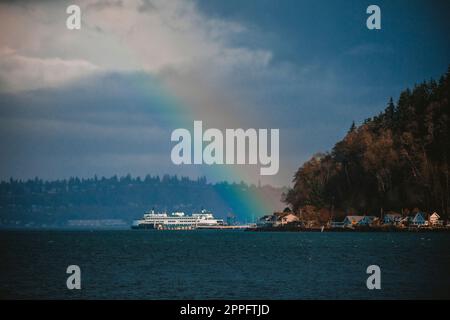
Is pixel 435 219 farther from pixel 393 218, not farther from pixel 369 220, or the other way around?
pixel 369 220

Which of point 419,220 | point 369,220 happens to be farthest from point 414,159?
point 369,220

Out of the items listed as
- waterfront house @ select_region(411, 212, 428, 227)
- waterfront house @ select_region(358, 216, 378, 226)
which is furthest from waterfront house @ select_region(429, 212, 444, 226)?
waterfront house @ select_region(358, 216, 378, 226)

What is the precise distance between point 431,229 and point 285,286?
124m

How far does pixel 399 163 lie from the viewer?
607 feet

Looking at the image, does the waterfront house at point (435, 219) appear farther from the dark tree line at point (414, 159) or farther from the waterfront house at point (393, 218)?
the waterfront house at point (393, 218)

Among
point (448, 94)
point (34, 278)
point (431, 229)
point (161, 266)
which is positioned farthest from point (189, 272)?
point (448, 94)

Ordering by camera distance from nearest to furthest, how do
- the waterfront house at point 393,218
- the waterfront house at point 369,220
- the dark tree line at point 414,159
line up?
1. the dark tree line at point 414,159
2. the waterfront house at point 393,218
3. the waterfront house at point 369,220

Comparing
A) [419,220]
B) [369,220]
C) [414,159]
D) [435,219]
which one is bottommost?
[369,220]

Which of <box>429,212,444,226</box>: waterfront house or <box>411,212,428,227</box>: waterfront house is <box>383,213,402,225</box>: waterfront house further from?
<box>429,212,444,226</box>: waterfront house

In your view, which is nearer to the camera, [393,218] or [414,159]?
[414,159]

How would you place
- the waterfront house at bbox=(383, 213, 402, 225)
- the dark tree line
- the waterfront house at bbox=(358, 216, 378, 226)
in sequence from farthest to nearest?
1. the waterfront house at bbox=(358, 216, 378, 226)
2. the waterfront house at bbox=(383, 213, 402, 225)
3. the dark tree line

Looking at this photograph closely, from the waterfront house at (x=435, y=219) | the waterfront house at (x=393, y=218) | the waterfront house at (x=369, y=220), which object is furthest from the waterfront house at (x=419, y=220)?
the waterfront house at (x=369, y=220)

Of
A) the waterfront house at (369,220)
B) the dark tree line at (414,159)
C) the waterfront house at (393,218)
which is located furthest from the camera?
the waterfront house at (369,220)

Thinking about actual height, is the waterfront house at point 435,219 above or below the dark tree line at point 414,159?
below
